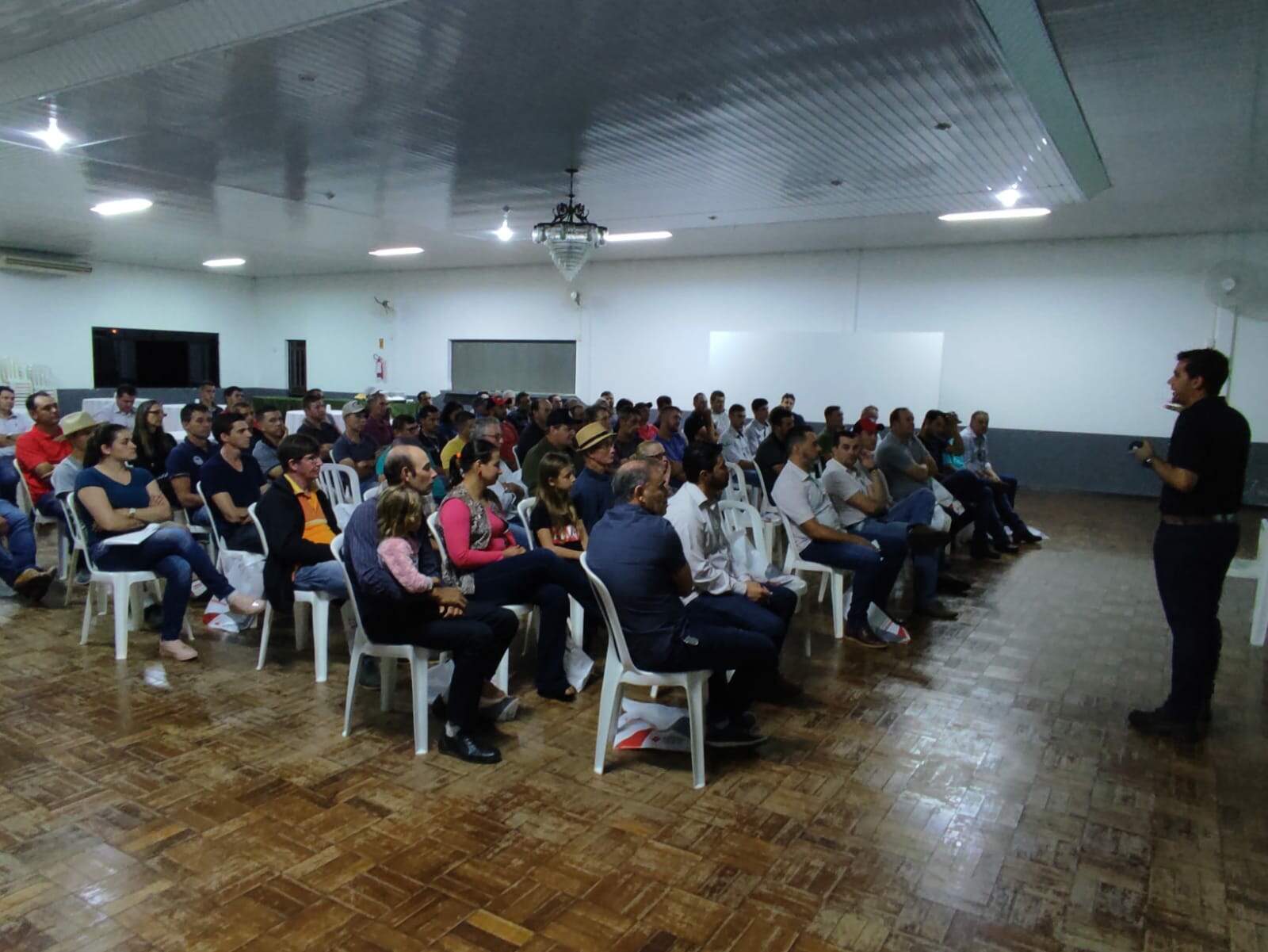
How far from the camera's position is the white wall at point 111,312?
1449cm

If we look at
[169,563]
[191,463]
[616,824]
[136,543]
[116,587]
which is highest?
[191,463]

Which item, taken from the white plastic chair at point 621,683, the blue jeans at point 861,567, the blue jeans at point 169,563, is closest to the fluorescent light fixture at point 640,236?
the blue jeans at point 861,567

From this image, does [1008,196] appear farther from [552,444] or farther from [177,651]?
[177,651]

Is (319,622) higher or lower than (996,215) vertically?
lower

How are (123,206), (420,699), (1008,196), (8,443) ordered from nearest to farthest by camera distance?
(420,699) < (8,443) < (1008,196) < (123,206)

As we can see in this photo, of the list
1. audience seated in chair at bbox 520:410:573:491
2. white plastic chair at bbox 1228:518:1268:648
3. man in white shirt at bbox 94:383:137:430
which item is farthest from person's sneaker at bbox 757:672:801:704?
man in white shirt at bbox 94:383:137:430

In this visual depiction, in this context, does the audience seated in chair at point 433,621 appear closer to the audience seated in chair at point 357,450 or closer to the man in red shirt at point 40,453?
the audience seated in chair at point 357,450

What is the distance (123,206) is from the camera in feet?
32.2

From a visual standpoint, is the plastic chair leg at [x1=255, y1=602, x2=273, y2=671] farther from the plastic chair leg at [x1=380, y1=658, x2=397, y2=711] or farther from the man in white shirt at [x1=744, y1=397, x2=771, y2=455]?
the man in white shirt at [x1=744, y1=397, x2=771, y2=455]

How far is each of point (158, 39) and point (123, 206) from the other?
6.29 metres

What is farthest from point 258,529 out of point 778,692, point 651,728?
point 778,692

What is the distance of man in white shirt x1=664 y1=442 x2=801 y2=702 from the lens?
3309mm

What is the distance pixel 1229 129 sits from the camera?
228 inches

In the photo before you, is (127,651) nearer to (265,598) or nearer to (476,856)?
(265,598)
